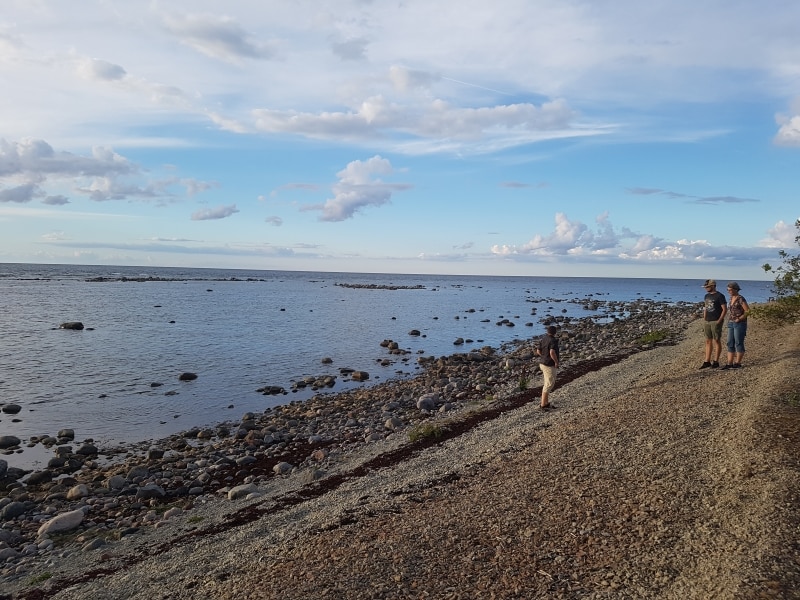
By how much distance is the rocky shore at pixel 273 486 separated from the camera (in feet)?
27.8

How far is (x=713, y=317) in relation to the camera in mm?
16594

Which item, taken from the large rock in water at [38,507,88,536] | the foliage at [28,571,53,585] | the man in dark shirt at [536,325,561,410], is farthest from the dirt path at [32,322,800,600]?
the man in dark shirt at [536,325,561,410]

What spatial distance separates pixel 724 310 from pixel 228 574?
15.0 meters

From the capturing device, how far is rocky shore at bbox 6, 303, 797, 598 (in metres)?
8.48

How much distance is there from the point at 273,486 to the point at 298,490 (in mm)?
1318

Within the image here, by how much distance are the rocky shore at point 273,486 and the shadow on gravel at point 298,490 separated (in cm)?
4

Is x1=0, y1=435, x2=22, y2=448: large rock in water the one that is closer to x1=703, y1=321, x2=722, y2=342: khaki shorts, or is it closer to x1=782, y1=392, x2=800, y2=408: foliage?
x1=782, y1=392, x2=800, y2=408: foliage

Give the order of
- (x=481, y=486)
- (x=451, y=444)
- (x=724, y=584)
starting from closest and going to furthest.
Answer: (x=724, y=584) → (x=481, y=486) → (x=451, y=444)

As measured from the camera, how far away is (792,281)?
1539 cm

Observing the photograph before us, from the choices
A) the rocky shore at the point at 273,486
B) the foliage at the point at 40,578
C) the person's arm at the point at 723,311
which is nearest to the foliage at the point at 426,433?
the rocky shore at the point at 273,486

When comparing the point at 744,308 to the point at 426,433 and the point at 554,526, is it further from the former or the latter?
the point at 554,526

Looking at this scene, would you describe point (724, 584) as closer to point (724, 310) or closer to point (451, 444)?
point (451, 444)

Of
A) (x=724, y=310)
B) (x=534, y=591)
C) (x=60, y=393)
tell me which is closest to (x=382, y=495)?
(x=534, y=591)

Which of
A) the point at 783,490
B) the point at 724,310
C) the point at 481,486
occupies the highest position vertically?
the point at 724,310
